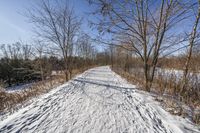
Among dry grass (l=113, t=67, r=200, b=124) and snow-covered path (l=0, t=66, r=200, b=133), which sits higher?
dry grass (l=113, t=67, r=200, b=124)

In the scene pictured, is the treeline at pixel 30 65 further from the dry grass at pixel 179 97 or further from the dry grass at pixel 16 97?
the dry grass at pixel 179 97

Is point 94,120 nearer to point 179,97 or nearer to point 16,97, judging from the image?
point 179,97

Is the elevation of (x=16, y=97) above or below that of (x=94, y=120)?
below

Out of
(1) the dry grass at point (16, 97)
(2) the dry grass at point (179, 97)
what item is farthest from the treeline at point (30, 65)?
(2) the dry grass at point (179, 97)

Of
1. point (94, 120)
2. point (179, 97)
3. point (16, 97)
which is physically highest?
point (179, 97)

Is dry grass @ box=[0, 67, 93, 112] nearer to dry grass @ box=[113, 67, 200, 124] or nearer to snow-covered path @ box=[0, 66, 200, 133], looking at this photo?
snow-covered path @ box=[0, 66, 200, 133]

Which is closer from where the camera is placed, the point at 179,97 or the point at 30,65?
the point at 179,97

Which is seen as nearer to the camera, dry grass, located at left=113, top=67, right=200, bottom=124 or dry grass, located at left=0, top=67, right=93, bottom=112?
dry grass, located at left=113, top=67, right=200, bottom=124

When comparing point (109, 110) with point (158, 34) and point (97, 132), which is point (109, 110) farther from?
point (158, 34)

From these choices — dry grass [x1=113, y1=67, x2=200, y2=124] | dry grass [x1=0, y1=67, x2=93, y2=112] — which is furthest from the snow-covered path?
dry grass [x1=0, y1=67, x2=93, y2=112]

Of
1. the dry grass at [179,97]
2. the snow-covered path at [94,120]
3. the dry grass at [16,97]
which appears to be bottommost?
the dry grass at [16,97]

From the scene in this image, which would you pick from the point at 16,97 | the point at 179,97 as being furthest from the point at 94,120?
the point at 16,97

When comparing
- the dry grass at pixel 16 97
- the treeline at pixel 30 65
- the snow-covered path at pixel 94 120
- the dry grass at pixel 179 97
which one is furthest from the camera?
the treeline at pixel 30 65

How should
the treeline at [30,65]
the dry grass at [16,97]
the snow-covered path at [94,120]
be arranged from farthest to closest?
1. the treeline at [30,65]
2. the dry grass at [16,97]
3. the snow-covered path at [94,120]
